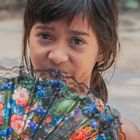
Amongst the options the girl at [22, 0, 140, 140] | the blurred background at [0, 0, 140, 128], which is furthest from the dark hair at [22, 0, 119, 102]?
the blurred background at [0, 0, 140, 128]

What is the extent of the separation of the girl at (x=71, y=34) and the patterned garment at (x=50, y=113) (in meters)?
0.22

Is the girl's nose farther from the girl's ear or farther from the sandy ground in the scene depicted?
the sandy ground

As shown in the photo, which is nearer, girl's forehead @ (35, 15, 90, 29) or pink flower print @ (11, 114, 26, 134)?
pink flower print @ (11, 114, 26, 134)

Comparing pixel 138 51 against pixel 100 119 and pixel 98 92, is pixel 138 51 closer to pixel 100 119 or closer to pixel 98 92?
pixel 98 92

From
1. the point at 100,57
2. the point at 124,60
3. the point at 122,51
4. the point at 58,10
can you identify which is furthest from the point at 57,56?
the point at 122,51

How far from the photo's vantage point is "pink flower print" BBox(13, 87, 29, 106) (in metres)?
A: 1.86

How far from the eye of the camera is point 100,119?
6.21 ft

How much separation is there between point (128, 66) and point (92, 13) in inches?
217

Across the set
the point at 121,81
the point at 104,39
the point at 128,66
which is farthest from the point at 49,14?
the point at 128,66

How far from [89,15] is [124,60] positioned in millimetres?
6026

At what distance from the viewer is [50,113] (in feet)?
6.03

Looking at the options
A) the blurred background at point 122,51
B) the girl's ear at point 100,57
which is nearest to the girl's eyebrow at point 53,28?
the girl's ear at point 100,57

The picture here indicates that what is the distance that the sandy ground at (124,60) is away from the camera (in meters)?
5.82

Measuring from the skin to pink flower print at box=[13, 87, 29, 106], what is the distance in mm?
271
